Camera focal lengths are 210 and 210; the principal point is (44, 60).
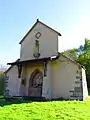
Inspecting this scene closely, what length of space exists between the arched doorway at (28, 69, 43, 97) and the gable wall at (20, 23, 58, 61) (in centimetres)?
163

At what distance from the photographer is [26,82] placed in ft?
64.1

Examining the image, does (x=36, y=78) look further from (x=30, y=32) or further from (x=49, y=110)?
(x=49, y=110)

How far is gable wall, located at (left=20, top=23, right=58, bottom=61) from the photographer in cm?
1826

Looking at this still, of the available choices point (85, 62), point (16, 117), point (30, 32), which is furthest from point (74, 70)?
point (85, 62)

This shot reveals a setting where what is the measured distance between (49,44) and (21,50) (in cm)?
364

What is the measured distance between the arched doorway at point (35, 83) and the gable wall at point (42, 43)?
5.36ft

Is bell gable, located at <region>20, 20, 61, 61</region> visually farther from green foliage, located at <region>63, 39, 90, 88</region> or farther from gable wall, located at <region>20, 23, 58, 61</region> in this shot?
green foliage, located at <region>63, 39, 90, 88</region>

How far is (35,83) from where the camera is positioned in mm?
19234

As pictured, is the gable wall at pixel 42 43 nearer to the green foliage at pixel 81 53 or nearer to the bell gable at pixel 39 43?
the bell gable at pixel 39 43

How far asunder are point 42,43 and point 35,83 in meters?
3.72

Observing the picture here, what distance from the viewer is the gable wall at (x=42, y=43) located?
719 inches

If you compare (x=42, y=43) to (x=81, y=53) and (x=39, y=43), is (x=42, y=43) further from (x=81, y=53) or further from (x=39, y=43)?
(x=81, y=53)

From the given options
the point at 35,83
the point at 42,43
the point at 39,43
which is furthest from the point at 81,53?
the point at 35,83

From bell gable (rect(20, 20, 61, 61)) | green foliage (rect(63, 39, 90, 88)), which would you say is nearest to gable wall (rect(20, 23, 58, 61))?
bell gable (rect(20, 20, 61, 61))
